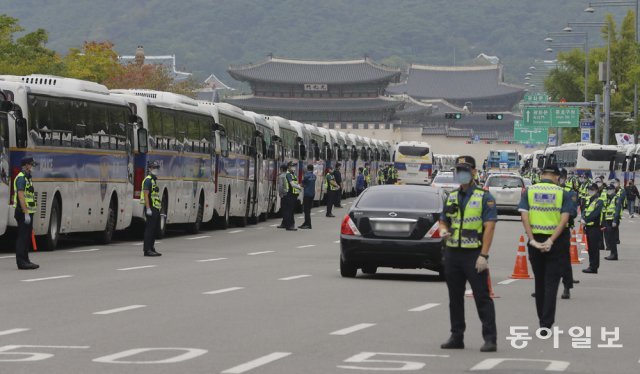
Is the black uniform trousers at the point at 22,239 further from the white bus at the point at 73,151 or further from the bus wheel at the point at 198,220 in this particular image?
the bus wheel at the point at 198,220

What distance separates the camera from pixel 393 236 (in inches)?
856

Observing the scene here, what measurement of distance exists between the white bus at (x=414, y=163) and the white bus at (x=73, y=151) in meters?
60.5

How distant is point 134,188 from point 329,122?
113106 mm

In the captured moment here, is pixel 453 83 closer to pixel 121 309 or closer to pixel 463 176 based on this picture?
pixel 121 309

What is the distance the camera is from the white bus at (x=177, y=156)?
107ft

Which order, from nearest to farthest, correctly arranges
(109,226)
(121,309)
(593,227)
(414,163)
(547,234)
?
(547,234)
(121,309)
(593,227)
(109,226)
(414,163)

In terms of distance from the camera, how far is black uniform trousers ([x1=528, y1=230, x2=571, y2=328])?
1451 cm

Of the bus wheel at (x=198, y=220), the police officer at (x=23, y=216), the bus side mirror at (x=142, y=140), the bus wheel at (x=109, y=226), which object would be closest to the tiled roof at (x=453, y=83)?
the bus wheel at (x=198, y=220)

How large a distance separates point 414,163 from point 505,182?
41.7m

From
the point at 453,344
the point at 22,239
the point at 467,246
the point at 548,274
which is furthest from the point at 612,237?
the point at 453,344

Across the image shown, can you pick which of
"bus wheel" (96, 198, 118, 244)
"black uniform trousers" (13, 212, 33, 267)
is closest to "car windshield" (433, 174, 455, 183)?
"bus wheel" (96, 198, 118, 244)

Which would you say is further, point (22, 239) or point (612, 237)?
point (612, 237)

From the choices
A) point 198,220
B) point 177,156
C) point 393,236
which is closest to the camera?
point 393,236

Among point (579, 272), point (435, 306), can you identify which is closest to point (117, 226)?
point (579, 272)
